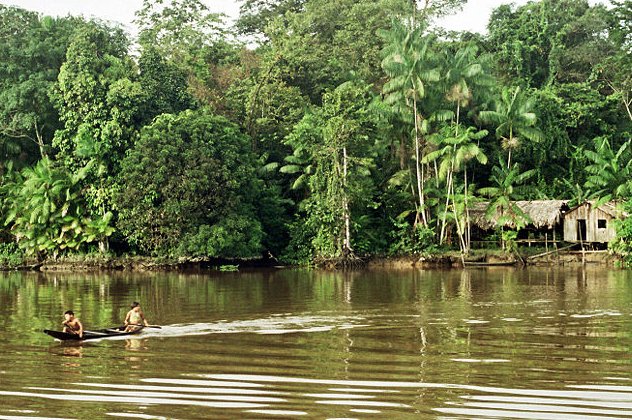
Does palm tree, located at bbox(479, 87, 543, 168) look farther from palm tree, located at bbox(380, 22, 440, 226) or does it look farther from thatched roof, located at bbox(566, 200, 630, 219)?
thatched roof, located at bbox(566, 200, 630, 219)

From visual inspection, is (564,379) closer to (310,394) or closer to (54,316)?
(310,394)

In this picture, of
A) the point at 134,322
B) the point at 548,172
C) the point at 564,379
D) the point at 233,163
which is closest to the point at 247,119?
the point at 233,163

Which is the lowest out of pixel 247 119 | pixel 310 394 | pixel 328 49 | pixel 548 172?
pixel 310 394

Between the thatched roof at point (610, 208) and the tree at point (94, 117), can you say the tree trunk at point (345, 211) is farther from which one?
the thatched roof at point (610, 208)

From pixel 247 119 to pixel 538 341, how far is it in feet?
85.0

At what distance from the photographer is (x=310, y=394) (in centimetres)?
1153

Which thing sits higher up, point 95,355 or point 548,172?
point 548,172

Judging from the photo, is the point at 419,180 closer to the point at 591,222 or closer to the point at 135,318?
the point at 591,222

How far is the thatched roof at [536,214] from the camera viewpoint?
3562cm

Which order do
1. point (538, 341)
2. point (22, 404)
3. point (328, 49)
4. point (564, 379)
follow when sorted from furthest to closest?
point (328, 49) < point (538, 341) < point (564, 379) < point (22, 404)

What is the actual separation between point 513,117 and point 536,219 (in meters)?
4.06

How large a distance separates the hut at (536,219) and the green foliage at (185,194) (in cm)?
826

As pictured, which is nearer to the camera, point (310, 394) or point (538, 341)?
point (310, 394)

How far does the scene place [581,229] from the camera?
3628cm
